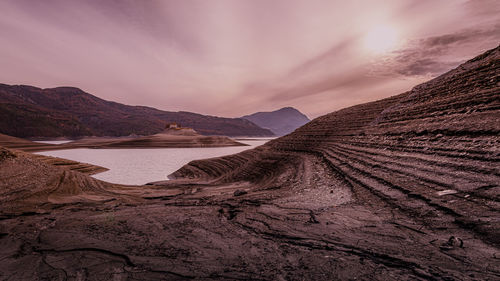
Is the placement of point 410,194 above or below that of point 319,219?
above

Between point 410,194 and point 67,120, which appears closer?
point 410,194

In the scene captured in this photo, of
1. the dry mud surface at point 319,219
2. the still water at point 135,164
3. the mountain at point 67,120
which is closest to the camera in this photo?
the dry mud surface at point 319,219

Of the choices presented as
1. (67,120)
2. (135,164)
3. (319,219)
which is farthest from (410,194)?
(67,120)

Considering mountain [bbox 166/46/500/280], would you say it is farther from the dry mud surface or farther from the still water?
the still water

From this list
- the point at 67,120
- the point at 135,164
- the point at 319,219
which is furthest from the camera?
the point at 67,120

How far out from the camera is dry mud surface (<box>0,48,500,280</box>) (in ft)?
5.18

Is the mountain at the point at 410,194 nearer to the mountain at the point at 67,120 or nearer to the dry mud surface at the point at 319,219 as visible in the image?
the dry mud surface at the point at 319,219

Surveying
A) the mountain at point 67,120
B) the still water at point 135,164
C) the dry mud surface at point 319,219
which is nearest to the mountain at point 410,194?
the dry mud surface at point 319,219

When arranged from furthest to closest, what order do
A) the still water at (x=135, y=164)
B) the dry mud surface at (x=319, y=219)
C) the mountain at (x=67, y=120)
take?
1. the mountain at (x=67, y=120)
2. the still water at (x=135, y=164)
3. the dry mud surface at (x=319, y=219)

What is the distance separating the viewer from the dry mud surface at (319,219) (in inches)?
62.1

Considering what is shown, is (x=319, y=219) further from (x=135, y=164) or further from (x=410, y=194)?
(x=135, y=164)

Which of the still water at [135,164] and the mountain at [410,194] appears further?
the still water at [135,164]

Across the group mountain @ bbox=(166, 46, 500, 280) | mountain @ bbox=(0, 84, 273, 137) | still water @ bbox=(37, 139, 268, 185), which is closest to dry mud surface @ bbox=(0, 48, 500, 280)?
mountain @ bbox=(166, 46, 500, 280)

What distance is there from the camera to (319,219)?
8.27 feet
